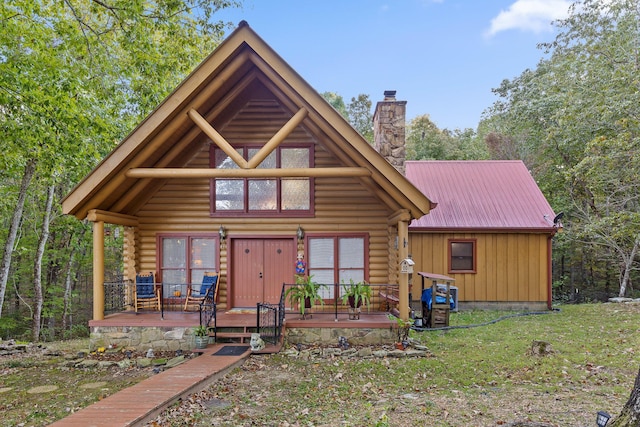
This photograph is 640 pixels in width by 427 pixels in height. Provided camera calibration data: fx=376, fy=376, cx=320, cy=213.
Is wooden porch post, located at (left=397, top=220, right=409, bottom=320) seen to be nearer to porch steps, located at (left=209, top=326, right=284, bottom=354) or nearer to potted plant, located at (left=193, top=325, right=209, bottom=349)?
porch steps, located at (left=209, top=326, right=284, bottom=354)

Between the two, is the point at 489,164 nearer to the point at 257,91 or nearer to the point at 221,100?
the point at 257,91

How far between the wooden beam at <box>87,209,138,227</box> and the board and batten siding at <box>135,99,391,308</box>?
1.32ft

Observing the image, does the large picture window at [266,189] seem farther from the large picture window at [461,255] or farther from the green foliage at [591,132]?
the green foliage at [591,132]

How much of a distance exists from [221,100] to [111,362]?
6.61m

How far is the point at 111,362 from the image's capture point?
7.76 metres

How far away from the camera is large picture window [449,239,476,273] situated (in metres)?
13.5

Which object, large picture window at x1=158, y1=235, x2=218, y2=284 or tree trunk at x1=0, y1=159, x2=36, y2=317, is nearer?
large picture window at x1=158, y1=235, x2=218, y2=284

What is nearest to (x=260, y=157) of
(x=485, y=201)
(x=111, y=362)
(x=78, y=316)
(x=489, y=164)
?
(x=111, y=362)

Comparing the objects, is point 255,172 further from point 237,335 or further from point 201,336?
point 201,336

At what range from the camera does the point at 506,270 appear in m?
13.3

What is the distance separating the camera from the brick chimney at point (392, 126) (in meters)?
11.0

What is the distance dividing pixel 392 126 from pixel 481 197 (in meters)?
5.54

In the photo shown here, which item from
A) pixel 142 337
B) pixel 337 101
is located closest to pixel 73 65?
pixel 142 337

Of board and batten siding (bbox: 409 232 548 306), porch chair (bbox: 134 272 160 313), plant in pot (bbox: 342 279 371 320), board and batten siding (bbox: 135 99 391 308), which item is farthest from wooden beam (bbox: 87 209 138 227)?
board and batten siding (bbox: 409 232 548 306)
